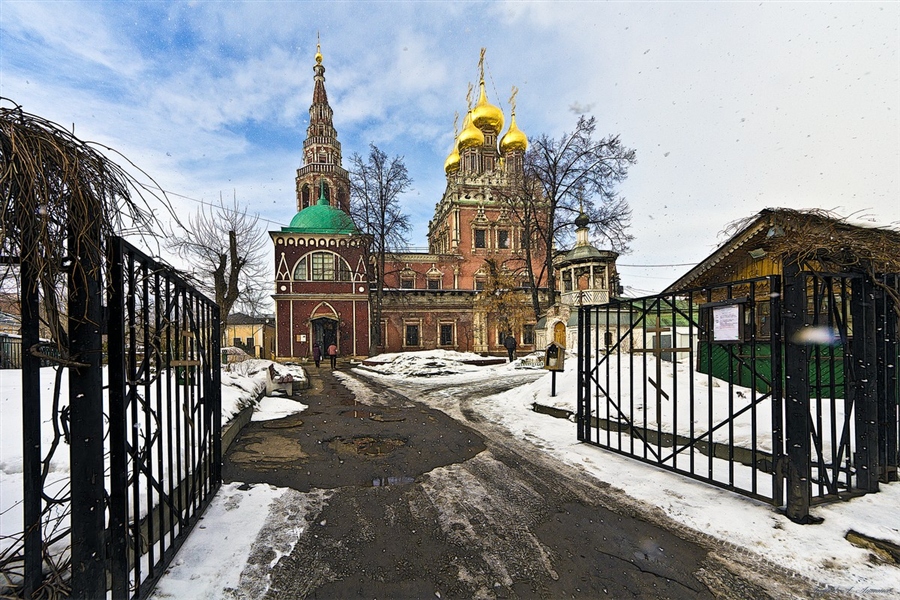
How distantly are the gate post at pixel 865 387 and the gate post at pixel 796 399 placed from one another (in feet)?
3.19

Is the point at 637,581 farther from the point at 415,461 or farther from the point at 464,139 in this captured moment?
the point at 464,139

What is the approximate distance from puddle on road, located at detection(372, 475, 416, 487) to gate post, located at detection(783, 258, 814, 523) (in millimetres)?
3872

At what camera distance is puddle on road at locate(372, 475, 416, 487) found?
5132mm

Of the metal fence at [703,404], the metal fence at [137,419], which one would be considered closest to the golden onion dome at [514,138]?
the metal fence at [703,404]

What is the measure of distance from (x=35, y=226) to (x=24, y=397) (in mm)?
897

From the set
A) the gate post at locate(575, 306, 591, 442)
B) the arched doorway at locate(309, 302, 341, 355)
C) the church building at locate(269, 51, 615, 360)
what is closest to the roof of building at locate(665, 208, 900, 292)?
the gate post at locate(575, 306, 591, 442)

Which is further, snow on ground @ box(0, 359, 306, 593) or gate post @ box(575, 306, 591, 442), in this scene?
gate post @ box(575, 306, 591, 442)

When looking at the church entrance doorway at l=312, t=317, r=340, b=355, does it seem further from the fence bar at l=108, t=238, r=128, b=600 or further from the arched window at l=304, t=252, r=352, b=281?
the fence bar at l=108, t=238, r=128, b=600

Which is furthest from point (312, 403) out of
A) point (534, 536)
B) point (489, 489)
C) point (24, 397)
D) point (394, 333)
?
point (394, 333)

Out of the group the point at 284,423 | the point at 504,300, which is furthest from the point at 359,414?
the point at 504,300

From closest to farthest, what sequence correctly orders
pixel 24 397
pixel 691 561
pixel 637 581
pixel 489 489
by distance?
pixel 24 397 < pixel 637 581 < pixel 691 561 < pixel 489 489

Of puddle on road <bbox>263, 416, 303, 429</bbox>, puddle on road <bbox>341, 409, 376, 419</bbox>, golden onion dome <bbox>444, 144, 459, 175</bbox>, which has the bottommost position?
puddle on road <bbox>341, 409, 376, 419</bbox>

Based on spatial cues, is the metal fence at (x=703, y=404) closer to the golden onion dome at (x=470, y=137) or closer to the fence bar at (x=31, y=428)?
the fence bar at (x=31, y=428)

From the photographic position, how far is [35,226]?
208 centimetres
